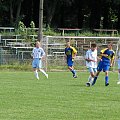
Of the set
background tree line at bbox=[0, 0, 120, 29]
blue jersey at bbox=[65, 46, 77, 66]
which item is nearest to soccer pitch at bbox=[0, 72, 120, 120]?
blue jersey at bbox=[65, 46, 77, 66]

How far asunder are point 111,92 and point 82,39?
61.3 feet

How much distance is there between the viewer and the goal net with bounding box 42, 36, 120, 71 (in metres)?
32.7

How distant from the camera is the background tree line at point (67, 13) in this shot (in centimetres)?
5636

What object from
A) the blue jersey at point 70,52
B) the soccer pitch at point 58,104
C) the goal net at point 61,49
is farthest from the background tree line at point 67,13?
the soccer pitch at point 58,104

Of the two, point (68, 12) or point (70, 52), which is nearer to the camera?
point (70, 52)

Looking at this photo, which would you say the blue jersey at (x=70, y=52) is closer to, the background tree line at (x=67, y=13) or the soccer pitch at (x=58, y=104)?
the soccer pitch at (x=58, y=104)

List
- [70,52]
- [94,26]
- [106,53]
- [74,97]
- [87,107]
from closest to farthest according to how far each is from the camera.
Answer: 1. [87,107]
2. [74,97]
3. [106,53]
4. [70,52]
5. [94,26]

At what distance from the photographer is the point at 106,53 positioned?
65.8 ft

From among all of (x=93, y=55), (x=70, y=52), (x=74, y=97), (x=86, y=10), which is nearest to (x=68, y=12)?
(x=86, y=10)

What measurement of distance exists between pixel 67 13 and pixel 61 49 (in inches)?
1073

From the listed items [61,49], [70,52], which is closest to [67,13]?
[61,49]

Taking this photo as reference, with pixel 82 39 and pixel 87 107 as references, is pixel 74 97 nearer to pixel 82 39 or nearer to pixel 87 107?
pixel 87 107

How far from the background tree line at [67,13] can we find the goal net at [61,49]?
20.1 meters

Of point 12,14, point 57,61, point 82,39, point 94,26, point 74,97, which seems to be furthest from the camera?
point 94,26
